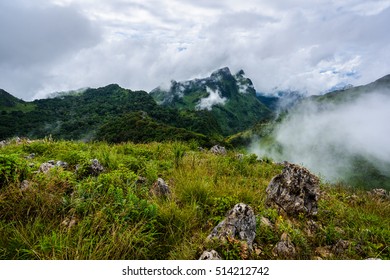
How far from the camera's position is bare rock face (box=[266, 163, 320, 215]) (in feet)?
23.2

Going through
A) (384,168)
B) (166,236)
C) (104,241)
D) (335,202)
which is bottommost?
(384,168)

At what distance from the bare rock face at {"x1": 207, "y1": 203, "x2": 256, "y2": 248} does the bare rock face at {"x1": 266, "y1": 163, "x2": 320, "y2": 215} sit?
2.00 meters

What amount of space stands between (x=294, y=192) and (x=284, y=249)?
8.31 ft

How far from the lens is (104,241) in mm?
4402

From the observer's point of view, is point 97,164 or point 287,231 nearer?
point 287,231

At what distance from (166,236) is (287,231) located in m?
2.39

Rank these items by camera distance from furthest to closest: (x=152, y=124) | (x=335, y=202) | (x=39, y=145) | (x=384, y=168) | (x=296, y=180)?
(x=384, y=168)
(x=152, y=124)
(x=39, y=145)
(x=335, y=202)
(x=296, y=180)

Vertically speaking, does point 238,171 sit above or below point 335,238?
above

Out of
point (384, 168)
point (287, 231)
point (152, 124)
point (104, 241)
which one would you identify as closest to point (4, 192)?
point (104, 241)

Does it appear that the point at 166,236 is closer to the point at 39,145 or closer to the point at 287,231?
the point at 287,231

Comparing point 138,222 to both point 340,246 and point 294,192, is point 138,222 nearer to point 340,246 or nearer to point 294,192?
point 340,246

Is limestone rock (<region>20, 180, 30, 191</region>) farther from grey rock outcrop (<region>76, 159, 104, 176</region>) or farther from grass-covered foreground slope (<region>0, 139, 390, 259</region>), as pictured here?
grey rock outcrop (<region>76, 159, 104, 176</region>)

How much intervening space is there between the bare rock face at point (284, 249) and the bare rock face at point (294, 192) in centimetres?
192

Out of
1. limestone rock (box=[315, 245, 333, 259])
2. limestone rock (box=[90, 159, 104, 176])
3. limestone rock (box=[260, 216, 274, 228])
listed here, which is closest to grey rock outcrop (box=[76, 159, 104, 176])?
limestone rock (box=[90, 159, 104, 176])
